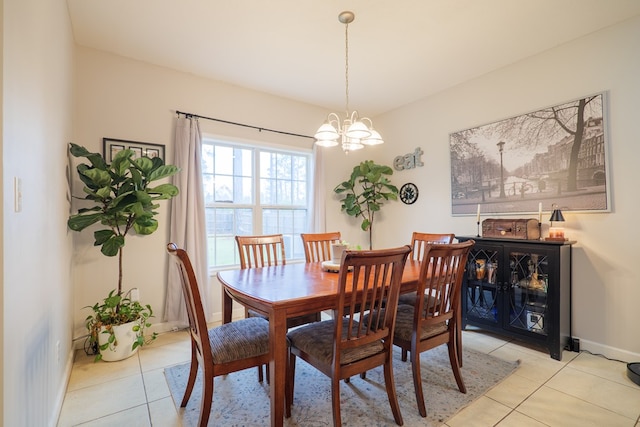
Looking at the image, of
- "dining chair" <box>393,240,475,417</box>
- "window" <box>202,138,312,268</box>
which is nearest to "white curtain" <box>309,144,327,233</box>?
"window" <box>202,138,312,268</box>

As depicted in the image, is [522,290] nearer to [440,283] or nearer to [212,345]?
[440,283]

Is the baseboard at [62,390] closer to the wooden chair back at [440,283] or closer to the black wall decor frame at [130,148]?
the black wall decor frame at [130,148]

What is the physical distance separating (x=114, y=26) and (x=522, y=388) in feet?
13.9

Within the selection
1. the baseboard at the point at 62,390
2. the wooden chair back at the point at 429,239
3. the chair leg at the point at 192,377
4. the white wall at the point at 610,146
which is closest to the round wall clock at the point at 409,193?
the white wall at the point at 610,146

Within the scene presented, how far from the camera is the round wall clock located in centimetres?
414

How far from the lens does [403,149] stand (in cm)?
432

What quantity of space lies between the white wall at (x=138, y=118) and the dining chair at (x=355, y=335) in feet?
6.79

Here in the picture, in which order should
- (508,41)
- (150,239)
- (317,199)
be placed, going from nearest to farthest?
(508,41) < (150,239) < (317,199)

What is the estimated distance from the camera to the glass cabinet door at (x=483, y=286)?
2.92 meters

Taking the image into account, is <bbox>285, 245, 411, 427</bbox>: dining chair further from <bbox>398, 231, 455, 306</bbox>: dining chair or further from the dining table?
<bbox>398, 231, 455, 306</bbox>: dining chair

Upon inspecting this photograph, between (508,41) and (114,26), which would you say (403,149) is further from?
(114,26)

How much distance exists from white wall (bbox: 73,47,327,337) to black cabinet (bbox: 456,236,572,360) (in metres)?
2.88

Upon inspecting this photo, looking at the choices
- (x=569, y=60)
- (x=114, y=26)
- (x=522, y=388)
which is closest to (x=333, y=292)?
(x=522, y=388)

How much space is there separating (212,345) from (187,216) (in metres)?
1.85
